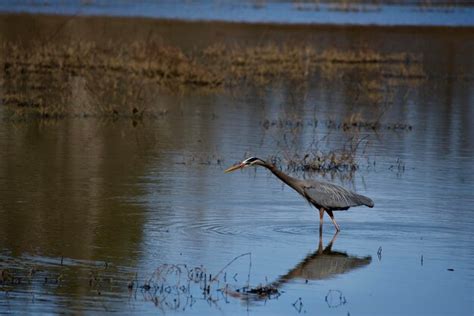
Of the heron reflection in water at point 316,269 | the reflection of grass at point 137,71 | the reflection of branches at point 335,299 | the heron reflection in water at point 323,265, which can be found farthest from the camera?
the reflection of grass at point 137,71

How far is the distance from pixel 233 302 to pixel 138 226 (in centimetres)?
263

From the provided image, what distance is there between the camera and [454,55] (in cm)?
3425

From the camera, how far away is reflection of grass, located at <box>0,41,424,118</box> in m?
19.4

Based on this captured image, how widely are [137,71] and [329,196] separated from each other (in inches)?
570

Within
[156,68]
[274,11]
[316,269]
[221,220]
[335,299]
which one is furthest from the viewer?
[274,11]

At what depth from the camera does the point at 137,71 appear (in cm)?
2427

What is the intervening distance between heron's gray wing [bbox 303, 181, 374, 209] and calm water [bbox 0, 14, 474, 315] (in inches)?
11.9

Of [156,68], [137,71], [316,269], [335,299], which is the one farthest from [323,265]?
[137,71]

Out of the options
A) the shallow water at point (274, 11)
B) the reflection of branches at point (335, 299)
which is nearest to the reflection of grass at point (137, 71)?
the reflection of branches at point (335, 299)

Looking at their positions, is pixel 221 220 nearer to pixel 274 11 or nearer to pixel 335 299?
pixel 335 299

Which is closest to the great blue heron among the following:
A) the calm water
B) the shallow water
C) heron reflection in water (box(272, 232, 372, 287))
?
the calm water

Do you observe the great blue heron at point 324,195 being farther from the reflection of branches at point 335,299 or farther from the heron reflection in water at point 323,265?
the reflection of branches at point 335,299

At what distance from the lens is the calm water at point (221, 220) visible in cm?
807

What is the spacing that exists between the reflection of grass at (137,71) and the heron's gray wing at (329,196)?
→ 27.7 ft
